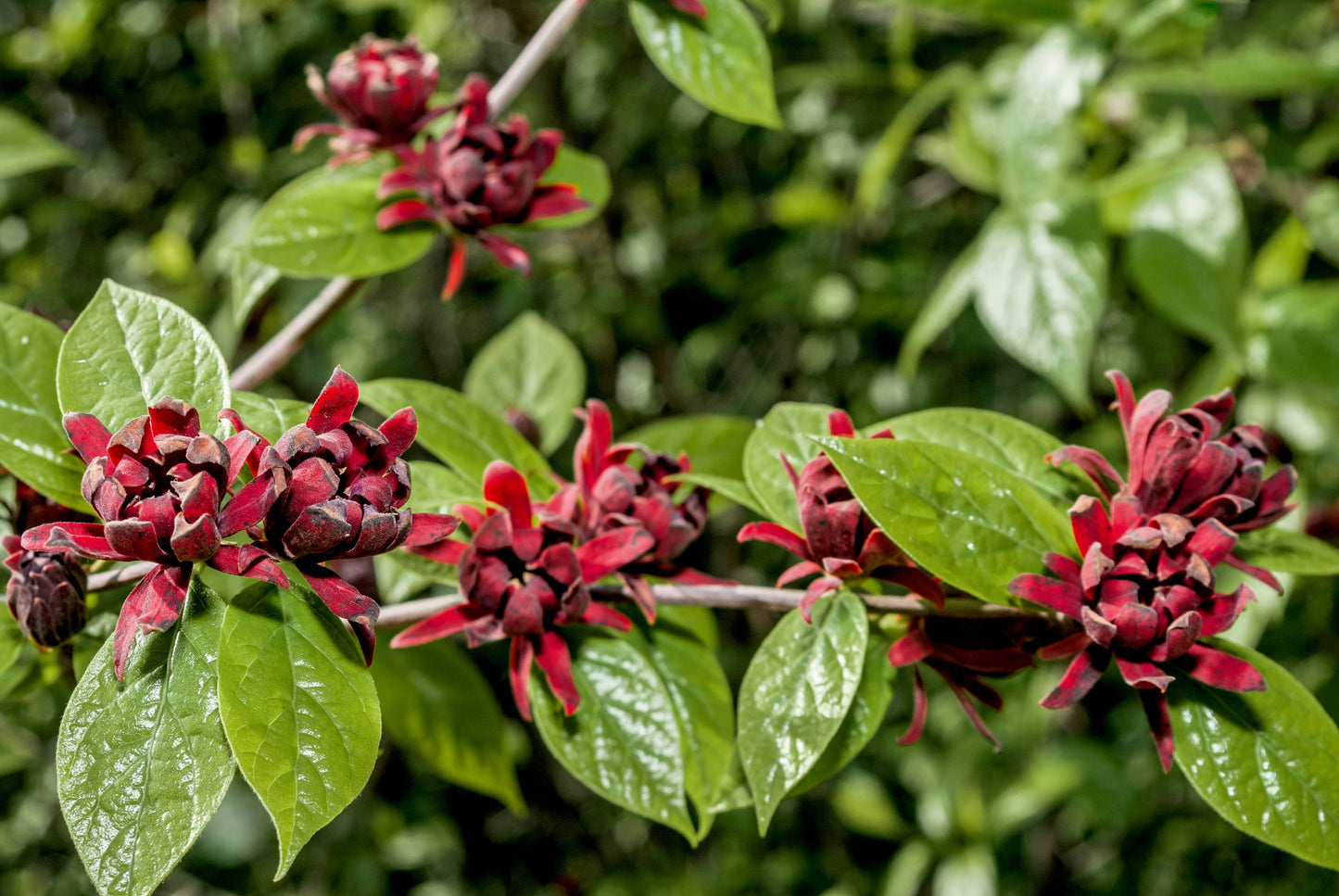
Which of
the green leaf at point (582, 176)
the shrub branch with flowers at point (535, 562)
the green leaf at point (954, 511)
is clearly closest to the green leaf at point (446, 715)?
the shrub branch with flowers at point (535, 562)

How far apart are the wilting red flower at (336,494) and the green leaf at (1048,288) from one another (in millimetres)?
695

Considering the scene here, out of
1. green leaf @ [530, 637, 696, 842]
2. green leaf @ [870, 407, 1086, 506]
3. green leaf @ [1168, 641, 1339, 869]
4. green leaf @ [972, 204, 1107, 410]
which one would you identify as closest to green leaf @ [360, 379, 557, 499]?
green leaf @ [530, 637, 696, 842]

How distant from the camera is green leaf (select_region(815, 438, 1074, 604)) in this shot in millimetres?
469

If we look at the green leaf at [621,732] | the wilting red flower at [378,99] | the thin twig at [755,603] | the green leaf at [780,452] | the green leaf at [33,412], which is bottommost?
the green leaf at [621,732]

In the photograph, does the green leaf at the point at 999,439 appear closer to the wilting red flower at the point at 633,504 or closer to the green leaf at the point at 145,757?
the wilting red flower at the point at 633,504

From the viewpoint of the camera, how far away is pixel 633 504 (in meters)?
0.57

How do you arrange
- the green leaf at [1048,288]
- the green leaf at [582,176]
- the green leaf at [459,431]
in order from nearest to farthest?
the green leaf at [459,431] → the green leaf at [582,176] → the green leaf at [1048,288]

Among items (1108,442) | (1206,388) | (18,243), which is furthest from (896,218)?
(18,243)

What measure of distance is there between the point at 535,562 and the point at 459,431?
0.15 m

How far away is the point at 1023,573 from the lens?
49cm

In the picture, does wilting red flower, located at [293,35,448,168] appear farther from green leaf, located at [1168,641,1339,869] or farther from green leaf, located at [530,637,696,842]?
green leaf, located at [1168,641,1339,869]

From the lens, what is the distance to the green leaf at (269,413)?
498 millimetres

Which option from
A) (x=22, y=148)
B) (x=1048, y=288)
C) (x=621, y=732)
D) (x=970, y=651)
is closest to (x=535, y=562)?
(x=621, y=732)

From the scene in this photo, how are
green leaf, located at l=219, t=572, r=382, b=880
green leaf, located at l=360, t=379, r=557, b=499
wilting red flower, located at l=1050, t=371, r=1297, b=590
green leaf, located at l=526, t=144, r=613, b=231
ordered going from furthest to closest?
green leaf, located at l=526, t=144, r=613, b=231 < green leaf, located at l=360, t=379, r=557, b=499 < wilting red flower, located at l=1050, t=371, r=1297, b=590 < green leaf, located at l=219, t=572, r=382, b=880
